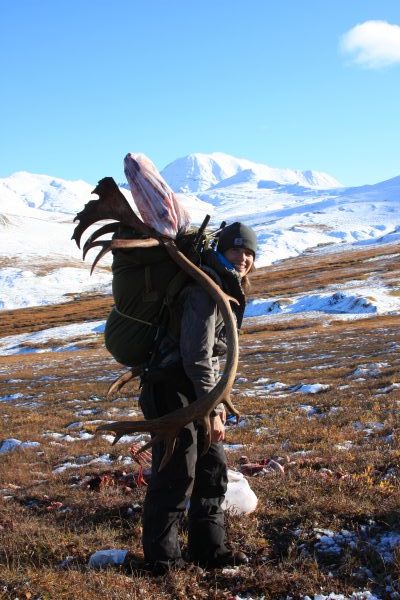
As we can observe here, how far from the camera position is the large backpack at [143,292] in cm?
447

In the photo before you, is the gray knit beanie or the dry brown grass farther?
the gray knit beanie

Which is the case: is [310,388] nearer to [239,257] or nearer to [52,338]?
[239,257]

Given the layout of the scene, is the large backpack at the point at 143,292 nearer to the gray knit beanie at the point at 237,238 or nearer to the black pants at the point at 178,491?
the gray knit beanie at the point at 237,238

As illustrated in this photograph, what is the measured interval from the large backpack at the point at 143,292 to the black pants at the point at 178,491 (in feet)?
1.14

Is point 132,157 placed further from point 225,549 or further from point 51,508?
point 51,508

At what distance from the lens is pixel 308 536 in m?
5.11

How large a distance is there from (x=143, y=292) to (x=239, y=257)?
2.95ft

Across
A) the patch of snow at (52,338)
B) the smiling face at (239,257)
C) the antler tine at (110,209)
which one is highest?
the antler tine at (110,209)

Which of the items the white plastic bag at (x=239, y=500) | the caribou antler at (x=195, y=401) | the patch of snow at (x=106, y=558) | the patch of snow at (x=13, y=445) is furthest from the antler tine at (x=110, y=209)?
the patch of snow at (x=13, y=445)

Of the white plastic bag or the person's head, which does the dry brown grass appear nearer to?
the white plastic bag

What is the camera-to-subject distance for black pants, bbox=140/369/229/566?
458 cm

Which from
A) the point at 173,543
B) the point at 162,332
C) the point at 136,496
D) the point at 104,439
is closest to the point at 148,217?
the point at 162,332

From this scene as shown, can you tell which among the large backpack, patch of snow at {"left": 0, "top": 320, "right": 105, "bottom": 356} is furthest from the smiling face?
patch of snow at {"left": 0, "top": 320, "right": 105, "bottom": 356}

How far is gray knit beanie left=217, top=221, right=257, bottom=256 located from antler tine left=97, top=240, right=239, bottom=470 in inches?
20.7
